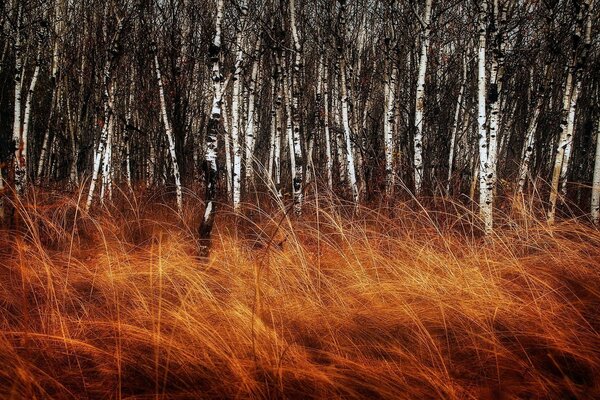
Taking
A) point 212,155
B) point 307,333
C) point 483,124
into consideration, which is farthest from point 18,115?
point 483,124

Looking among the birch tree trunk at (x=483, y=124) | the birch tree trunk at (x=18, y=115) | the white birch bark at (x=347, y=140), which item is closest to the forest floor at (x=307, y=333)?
the birch tree trunk at (x=483, y=124)

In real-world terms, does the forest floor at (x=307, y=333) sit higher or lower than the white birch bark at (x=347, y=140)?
lower

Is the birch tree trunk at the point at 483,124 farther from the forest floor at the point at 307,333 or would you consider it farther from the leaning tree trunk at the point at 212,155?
the leaning tree trunk at the point at 212,155

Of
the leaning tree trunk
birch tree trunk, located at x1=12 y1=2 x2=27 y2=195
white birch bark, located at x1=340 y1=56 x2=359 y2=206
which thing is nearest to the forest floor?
the leaning tree trunk

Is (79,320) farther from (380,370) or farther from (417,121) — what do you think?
(417,121)

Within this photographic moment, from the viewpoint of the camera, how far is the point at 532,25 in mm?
10711

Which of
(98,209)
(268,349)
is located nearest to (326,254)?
(268,349)

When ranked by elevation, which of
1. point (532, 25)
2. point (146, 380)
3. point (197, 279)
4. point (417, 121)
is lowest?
point (146, 380)

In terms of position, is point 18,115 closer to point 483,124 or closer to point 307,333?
point 307,333

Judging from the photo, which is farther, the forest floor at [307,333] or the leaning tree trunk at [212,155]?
the leaning tree trunk at [212,155]

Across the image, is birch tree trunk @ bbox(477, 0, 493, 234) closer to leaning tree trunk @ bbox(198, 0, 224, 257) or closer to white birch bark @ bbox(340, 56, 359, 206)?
white birch bark @ bbox(340, 56, 359, 206)

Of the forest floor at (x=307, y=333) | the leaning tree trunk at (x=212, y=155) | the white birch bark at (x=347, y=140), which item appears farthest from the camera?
the white birch bark at (x=347, y=140)

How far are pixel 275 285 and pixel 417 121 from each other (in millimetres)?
4380

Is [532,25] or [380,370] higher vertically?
[532,25]
